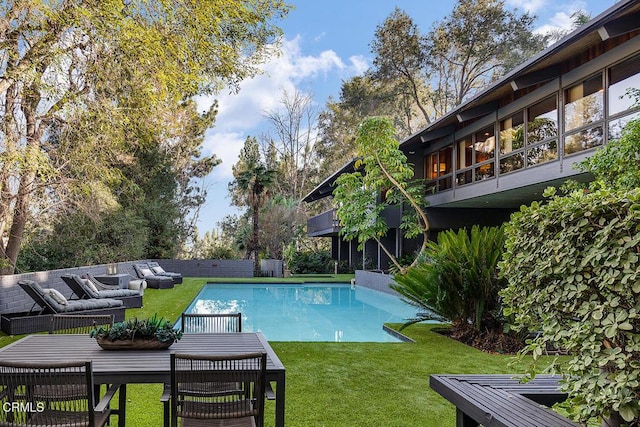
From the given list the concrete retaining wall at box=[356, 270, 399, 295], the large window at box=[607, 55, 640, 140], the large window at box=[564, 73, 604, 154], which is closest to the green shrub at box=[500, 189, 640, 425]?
the large window at box=[607, 55, 640, 140]

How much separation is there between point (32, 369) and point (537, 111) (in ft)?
40.7

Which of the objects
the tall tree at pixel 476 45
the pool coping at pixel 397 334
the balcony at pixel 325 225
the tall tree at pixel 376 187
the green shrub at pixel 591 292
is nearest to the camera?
the green shrub at pixel 591 292

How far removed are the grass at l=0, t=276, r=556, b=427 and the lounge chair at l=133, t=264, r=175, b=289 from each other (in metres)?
10.2

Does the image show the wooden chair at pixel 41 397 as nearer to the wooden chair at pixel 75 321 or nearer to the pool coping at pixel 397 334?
the wooden chair at pixel 75 321

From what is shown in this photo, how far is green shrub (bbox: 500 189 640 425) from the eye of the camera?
2.07 m

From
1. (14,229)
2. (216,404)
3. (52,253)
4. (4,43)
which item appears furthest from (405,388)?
(52,253)

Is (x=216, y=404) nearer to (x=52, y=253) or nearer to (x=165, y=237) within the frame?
(x=52, y=253)

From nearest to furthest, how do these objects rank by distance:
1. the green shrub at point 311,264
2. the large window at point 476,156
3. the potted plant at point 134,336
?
the potted plant at point 134,336 < the large window at point 476,156 < the green shrub at point 311,264

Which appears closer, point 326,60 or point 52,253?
point 52,253

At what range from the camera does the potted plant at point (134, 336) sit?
3803 millimetres

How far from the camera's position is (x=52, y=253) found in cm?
1827

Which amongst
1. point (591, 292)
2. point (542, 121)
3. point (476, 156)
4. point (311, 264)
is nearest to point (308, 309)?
point (476, 156)

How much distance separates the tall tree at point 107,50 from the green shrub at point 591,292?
720cm

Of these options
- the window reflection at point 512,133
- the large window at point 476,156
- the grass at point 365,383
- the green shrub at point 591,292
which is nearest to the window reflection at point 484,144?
the large window at point 476,156
